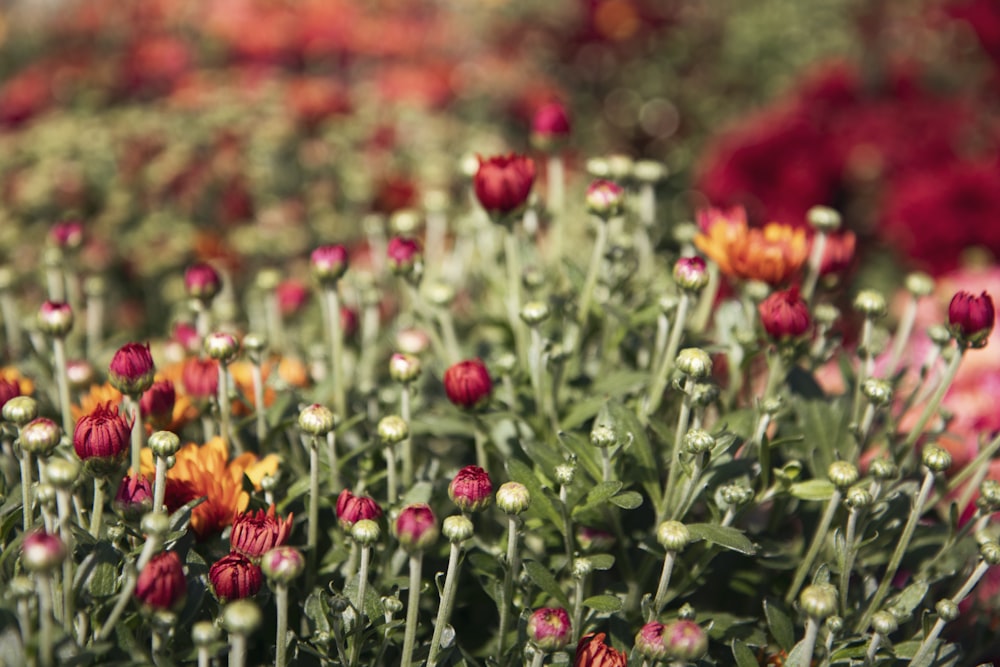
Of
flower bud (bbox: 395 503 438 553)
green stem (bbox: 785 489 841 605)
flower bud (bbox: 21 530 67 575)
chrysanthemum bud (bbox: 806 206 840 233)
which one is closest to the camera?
flower bud (bbox: 21 530 67 575)

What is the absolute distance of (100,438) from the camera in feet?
2.39

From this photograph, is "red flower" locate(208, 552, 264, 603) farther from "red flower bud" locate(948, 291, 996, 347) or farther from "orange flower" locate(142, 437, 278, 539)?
"red flower bud" locate(948, 291, 996, 347)

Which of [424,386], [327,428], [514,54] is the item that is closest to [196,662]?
[327,428]

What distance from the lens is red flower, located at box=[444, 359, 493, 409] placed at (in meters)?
0.85

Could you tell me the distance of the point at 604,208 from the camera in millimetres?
960

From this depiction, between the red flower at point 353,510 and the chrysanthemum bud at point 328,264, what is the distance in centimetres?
29

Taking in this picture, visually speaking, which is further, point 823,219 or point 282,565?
point 823,219

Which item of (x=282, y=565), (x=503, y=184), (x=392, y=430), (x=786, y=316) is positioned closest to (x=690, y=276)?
(x=786, y=316)

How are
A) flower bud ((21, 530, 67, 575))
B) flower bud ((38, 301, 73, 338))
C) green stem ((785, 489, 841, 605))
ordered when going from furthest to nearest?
flower bud ((38, 301, 73, 338)), green stem ((785, 489, 841, 605)), flower bud ((21, 530, 67, 575))

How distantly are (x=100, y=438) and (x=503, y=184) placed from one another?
46cm

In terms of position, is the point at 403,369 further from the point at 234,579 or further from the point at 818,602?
the point at 818,602

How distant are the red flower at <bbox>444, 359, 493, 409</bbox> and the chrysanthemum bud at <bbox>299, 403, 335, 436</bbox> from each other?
13 centimetres

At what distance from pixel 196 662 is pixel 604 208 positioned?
59 centimetres

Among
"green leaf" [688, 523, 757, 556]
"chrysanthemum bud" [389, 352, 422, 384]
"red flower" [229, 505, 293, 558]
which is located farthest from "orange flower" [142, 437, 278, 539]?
"green leaf" [688, 523, 757, 556]
